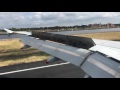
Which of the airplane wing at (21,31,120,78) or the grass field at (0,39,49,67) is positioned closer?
the airplane wing at (21,31,120,78)

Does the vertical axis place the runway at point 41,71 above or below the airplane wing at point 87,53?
below

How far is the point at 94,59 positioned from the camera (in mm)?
4684

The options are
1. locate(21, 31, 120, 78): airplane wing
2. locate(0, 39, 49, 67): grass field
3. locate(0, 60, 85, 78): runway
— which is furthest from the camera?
locate(0, 39, 49, 67): grass field

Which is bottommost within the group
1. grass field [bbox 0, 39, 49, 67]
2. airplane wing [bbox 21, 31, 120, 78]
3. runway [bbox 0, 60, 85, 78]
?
grass field [bbox 0, 39, 49, 67]

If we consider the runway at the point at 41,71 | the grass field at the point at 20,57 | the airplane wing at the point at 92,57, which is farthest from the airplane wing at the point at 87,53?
the grass field at the point at 20,57

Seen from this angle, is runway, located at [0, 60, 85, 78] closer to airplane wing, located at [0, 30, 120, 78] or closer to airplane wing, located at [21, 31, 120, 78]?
airplane wing, located at [0, 30, 120, 78]

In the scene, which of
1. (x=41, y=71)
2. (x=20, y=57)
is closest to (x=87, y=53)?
(x=41, y=71)

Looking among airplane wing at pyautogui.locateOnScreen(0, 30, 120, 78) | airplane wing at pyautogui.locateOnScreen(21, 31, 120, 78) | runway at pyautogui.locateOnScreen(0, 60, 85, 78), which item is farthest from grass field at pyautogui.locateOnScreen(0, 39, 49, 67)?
airplane wing at pyautogui.locateOnScreen(21, 31, 120, 78)

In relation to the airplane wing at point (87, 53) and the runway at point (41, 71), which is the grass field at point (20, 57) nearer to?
the runway at point (41, 71)
